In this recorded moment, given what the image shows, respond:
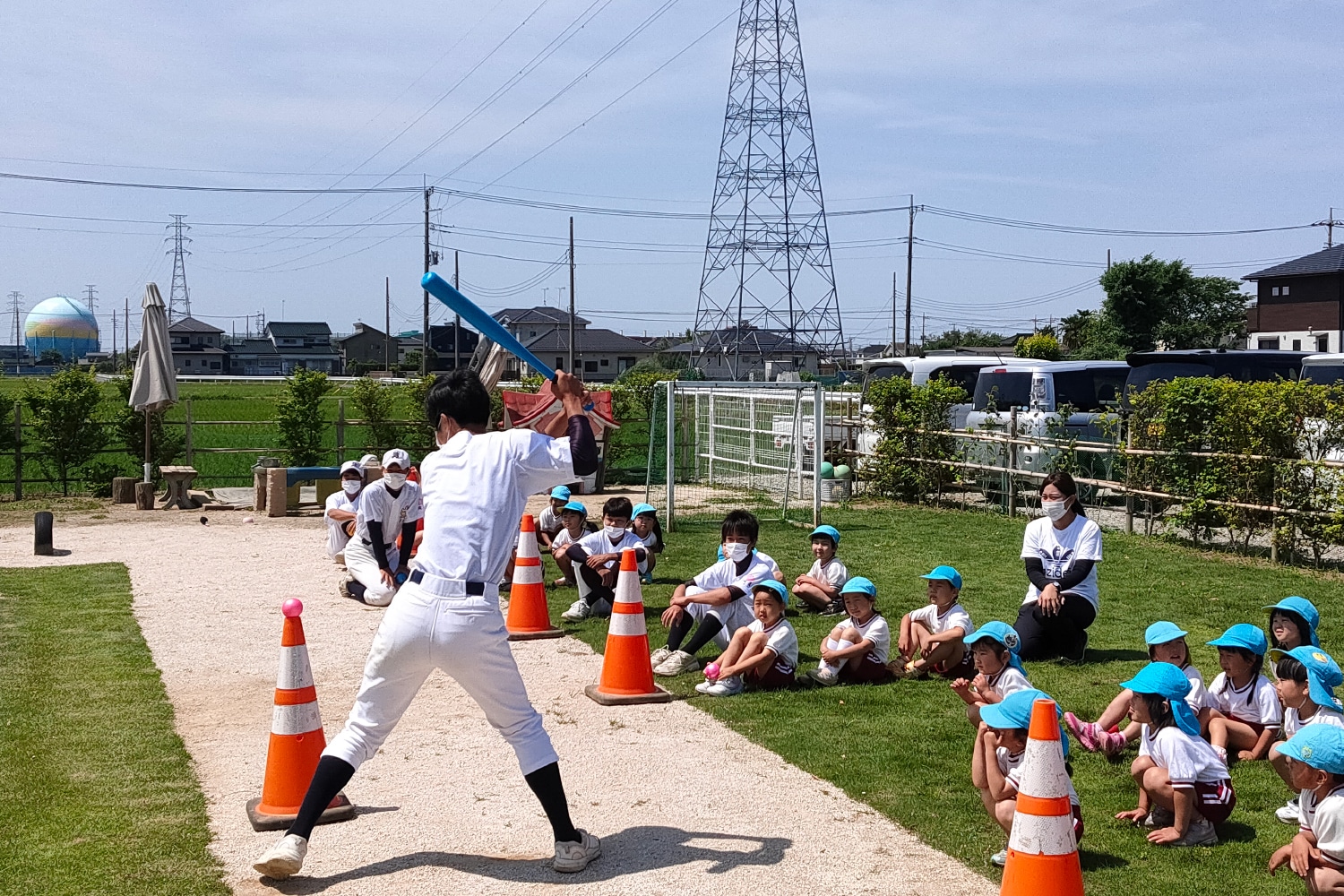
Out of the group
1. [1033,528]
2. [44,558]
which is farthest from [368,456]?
[1033,528]

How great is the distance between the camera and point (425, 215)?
1949 inches

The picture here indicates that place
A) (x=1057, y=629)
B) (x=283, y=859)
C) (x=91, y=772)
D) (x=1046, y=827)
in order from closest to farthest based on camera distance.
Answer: (x=1046, y=827) → (x=283, y=859) → (x=91, y=772) → (x=1057, y=629)

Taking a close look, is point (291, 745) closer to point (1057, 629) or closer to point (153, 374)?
point (1057, 629)

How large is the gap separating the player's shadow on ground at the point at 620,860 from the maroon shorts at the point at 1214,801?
70.6 inches

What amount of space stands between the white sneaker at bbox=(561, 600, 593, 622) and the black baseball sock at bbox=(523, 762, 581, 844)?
564cm

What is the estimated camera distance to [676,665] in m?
8.37

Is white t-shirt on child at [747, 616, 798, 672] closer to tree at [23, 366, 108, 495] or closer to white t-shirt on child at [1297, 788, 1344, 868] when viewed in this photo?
white t-shirt on child at [1297, 788, 1344, 868]

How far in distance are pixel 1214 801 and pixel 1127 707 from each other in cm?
110

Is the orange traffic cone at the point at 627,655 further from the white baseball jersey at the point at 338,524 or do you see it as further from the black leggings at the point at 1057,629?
the white baseball jersey at the point at 338,524

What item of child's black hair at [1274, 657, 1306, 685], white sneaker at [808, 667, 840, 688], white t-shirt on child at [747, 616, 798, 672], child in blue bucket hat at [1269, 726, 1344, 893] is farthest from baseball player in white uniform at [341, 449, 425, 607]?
child in blue bucket hat at [1269, 726, 1344, 893]

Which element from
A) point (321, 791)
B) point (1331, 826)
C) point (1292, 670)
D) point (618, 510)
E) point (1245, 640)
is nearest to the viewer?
point (1331, 826)

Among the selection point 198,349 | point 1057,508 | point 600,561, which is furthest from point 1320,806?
point 198,349

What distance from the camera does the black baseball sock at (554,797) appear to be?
4834mm

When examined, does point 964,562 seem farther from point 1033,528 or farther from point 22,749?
point 22,749
